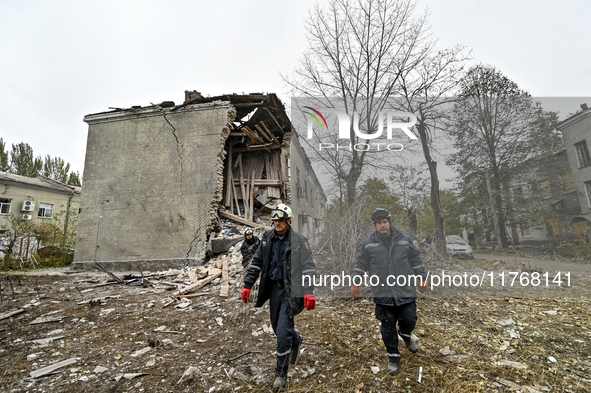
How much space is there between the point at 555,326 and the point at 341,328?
10.00 ft

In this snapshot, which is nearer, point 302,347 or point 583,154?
point 302,347

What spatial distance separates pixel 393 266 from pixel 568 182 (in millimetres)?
3653

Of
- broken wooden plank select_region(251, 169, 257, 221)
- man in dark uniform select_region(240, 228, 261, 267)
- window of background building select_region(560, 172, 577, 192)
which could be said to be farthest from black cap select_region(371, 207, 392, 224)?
broken wooden plank select_region(251, 169, 257, 221)

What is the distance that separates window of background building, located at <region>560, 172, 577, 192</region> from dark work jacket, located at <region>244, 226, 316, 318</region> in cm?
447

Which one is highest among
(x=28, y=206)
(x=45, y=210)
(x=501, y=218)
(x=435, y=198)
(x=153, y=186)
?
(x=28, y=206)

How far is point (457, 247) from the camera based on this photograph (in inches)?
188

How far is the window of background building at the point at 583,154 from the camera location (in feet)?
13.9

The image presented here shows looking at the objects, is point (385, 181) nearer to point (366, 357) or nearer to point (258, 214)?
point (366, 357)

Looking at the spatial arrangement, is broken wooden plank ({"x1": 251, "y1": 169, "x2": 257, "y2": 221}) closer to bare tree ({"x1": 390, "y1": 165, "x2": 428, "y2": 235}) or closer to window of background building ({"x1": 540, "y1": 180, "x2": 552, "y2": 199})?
bare tree ({"x1": 390, "y1": 165, "x2": 428, "y2": 235})

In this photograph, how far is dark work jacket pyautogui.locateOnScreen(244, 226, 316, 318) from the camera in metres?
2.94

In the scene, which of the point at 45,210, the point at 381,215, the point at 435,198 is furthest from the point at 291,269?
the point at 45,210

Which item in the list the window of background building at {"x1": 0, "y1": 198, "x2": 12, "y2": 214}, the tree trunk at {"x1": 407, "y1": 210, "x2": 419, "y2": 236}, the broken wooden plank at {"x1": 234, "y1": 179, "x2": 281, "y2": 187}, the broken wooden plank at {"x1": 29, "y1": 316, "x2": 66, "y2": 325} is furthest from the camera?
the window of background building at {"x1": 0, "y1": 198, "x2": 12, "y2": 214}

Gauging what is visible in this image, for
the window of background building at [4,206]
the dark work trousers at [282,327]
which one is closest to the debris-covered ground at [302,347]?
the dark work trousers at [282,327]

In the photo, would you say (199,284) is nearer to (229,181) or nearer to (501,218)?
(229,181)
